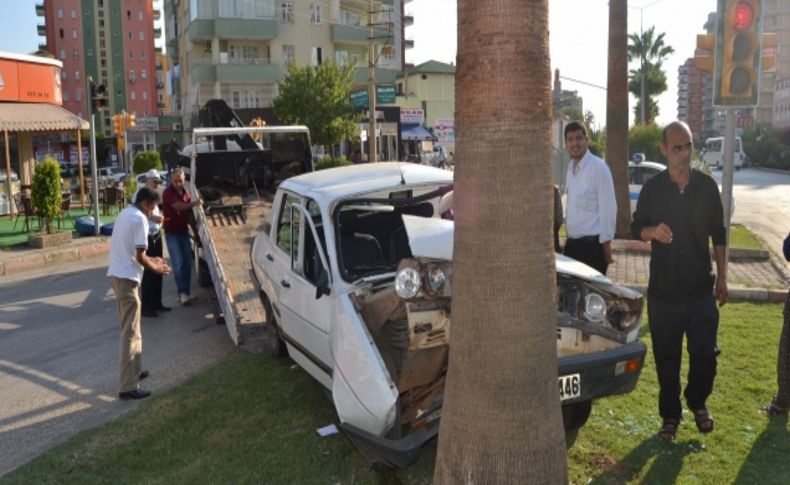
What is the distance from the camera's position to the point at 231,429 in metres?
5.36

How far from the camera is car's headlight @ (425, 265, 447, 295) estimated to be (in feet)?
14.8

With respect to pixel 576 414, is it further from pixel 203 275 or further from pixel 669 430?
pixel 203 275

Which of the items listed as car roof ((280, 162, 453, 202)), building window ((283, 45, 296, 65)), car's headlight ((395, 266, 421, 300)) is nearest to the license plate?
car's headlight ((395, 266, 421, 300))

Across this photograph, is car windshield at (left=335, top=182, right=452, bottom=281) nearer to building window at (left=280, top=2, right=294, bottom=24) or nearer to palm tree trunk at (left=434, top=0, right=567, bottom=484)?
palm tree trunk at (left=434, top=0, right=567, bottom=484)

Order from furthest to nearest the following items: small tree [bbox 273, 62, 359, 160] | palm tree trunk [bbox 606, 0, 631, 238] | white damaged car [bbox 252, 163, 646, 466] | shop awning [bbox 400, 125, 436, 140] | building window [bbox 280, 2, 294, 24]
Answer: shop awning [bbox 400, 125, 436, 140] → building window [bbox 280, 2, 294, 24] → small tree [bbox 273, 62, 359, 160] → palm tree trunk [bbox 606, 0, 631, 238] → white damaged car [bbox 252, 163, 646, 466]

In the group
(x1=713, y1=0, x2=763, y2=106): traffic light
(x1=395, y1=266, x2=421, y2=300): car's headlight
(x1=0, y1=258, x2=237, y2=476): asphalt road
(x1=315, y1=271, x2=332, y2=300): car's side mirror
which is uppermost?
(x1=713, y1=0, x2=763, y2=106): traffic light

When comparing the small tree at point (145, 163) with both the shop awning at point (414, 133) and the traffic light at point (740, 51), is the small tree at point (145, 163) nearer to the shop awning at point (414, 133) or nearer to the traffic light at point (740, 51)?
the shop awning at point (414, 133)

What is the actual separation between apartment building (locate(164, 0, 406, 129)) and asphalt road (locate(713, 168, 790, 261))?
2552 cm

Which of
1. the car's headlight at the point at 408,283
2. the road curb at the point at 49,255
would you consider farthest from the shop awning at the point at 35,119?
the car's headlight at the point at 408,283

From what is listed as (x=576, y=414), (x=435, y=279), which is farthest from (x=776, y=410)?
(x=435, y=279)

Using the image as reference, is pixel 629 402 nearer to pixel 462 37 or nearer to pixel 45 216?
pixel 462 37

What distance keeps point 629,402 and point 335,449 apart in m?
2.33

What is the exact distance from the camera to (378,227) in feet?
20.8

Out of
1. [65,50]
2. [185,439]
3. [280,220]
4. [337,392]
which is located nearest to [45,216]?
[280,220]
